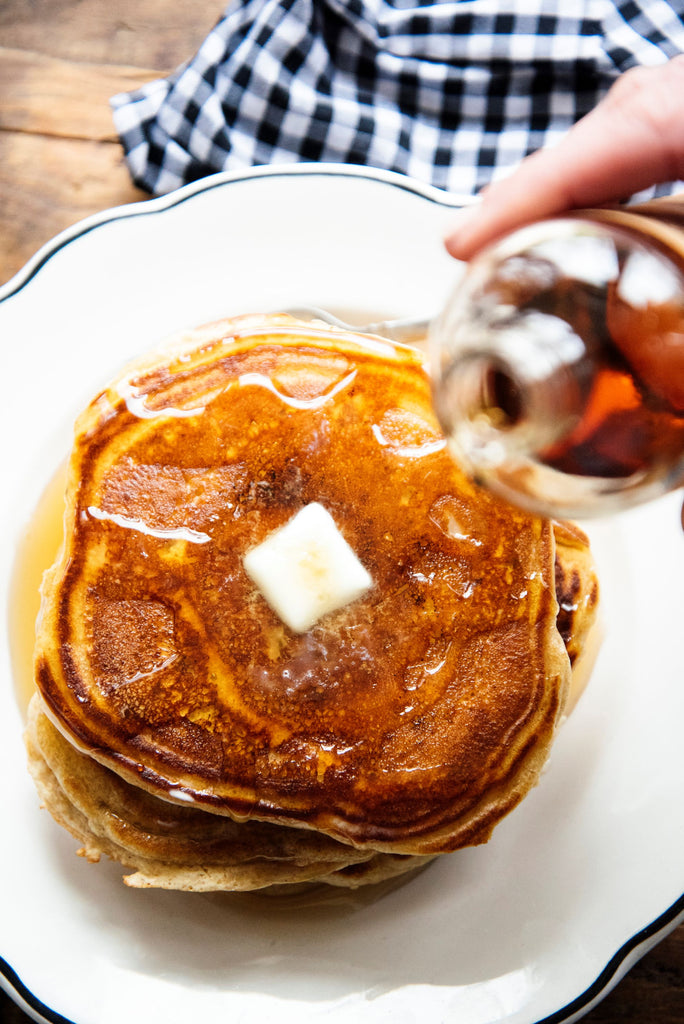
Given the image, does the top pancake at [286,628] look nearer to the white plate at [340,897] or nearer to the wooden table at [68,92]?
the white plate at [340,897]

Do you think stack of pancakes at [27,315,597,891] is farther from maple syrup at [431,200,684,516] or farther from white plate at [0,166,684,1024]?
maple syrup at [431,200,684,516]

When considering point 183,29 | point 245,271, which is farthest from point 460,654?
point 183,29

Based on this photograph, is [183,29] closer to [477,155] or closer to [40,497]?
[477,155]

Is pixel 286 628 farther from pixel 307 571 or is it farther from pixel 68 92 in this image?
pixel 68 92

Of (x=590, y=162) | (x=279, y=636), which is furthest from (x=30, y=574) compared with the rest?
(x=590, y=162)

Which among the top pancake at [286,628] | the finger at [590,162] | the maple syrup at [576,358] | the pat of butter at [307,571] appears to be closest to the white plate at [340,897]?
the top pancake at [286,628]

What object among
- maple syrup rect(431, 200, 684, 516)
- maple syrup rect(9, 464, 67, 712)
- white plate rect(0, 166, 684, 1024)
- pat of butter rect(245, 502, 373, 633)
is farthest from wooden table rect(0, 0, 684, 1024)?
maple syrup rect(431, 200, 684, 516)
